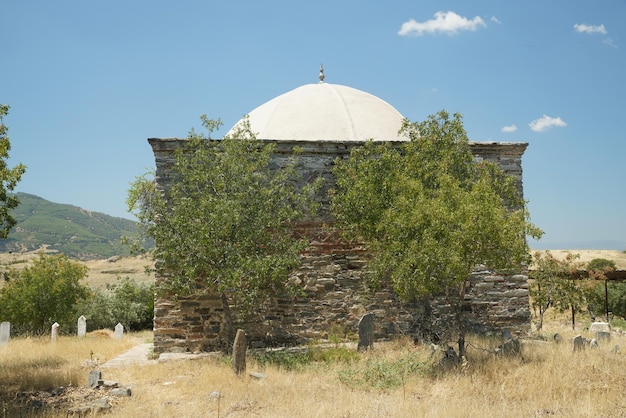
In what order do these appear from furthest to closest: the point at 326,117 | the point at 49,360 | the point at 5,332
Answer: the point at 326,117, the point at 5,332, the point at 49,360

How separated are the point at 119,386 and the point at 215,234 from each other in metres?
3.34

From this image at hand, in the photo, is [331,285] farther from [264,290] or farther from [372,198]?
[372,198]

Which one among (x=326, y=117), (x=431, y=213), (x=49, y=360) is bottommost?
(x=49, y=360)

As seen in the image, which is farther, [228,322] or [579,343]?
[228,322]

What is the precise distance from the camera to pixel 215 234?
10.1m

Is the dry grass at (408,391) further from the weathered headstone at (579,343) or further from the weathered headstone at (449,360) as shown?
the weathered headstone at (579,343)

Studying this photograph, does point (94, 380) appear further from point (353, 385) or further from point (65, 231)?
point (65, 231)

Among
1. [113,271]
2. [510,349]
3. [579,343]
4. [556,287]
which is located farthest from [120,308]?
[113,271]

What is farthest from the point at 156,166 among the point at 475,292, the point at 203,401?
the point at 475,292

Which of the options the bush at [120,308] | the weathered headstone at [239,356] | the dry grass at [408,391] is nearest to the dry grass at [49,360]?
the dry grass at [408,391]

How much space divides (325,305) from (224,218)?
3.59m

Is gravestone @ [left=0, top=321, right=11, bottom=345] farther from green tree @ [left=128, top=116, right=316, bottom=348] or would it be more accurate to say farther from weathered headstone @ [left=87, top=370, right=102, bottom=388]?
weathered headstone @ [left=87, top=370, right=102, bottom=388]

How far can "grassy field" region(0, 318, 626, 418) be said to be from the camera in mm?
6656

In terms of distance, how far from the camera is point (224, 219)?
991 centimetres
